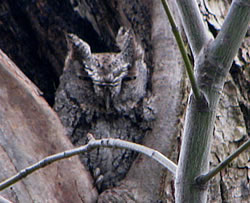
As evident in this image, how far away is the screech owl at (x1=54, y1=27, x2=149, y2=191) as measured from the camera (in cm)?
171

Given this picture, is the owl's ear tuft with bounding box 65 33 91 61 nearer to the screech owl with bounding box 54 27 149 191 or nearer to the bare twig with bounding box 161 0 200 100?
the screech owl with bounding box 54 27 149 191

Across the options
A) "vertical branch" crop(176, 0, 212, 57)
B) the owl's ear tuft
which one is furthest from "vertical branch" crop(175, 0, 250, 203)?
the owl's ear tuft

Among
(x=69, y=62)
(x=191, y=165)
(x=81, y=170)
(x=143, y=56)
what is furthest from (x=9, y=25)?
(x=191, y=165)

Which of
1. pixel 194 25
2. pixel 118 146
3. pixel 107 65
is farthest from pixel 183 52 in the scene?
pixel 107 65

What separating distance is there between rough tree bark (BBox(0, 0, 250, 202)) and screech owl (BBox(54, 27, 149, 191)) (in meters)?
0.09

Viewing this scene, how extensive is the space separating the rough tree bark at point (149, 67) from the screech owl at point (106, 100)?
9cm

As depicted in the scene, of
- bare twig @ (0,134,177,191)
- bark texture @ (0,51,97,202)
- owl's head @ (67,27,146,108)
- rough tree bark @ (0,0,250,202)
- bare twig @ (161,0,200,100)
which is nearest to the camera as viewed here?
bare twig @ (161,0,200,100)

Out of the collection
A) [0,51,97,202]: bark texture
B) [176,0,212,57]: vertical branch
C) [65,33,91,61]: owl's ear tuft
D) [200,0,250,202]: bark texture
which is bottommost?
[200,0,250,202]: bark texture

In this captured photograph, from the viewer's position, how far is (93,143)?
0.92 metres

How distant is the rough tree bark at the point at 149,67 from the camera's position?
1.52 metres

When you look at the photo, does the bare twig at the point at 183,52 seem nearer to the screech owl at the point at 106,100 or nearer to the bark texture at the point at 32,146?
the bark texture at the point at 32,146

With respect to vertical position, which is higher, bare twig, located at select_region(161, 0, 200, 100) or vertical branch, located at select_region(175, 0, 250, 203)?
bare twig, located at select_region(161, 0, 200, 100)

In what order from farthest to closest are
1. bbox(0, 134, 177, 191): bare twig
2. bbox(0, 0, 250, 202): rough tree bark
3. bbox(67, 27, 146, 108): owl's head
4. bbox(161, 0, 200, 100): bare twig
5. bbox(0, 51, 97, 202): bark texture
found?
bbox(67, 27, 146, 108): owl's head
bbox(0, 0, 250, 202): rough tree bark
bbox(0, 51, 97, 202): bark texture
bbox(0, 134, 177, 191): bare twig
bbox(161, 0, 200, 100): bare twig

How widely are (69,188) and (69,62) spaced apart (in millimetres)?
688
